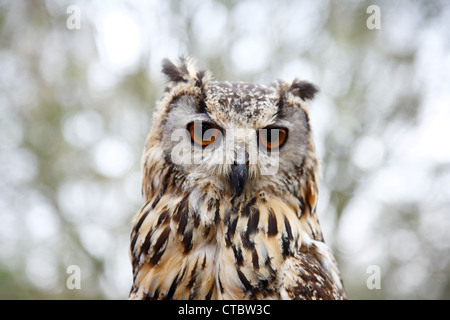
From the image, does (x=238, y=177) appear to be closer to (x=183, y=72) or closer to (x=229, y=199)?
(x=229, y=199)

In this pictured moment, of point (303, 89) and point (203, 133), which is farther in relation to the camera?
point (303, 89)

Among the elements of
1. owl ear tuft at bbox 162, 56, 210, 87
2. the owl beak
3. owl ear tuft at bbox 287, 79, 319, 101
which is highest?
owl ear tuft at bbox 162, 56, 210, 87

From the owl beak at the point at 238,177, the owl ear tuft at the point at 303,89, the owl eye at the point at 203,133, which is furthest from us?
the owl ear tuft at the point at 303,89

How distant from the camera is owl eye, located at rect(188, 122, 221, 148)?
70.0 inches

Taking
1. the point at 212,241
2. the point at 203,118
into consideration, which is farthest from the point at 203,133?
the point at 212,241

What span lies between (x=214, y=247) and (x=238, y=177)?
13.0 inches

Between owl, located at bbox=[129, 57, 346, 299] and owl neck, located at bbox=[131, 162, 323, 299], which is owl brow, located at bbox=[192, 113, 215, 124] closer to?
owl, located at bbox=[129, 57, 346, 299]

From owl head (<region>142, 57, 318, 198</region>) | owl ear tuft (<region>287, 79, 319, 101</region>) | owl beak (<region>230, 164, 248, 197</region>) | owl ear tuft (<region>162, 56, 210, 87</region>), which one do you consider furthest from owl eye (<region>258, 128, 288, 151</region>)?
owl ear tuft (<region>162, 56, 210, 87</region>)

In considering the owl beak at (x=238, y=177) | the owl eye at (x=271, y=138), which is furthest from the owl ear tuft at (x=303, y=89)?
the owl beak at (x=238, y=177)

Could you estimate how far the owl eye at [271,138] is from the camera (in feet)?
5.93

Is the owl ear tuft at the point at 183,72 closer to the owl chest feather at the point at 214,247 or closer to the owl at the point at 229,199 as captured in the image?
the owl at the point at 229,199

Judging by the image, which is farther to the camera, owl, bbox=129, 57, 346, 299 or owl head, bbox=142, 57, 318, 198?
owl head, bbox=142, 57, 318, 198

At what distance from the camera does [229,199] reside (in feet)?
5.73

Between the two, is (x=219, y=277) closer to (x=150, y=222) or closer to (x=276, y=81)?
(x=150, y=222)
